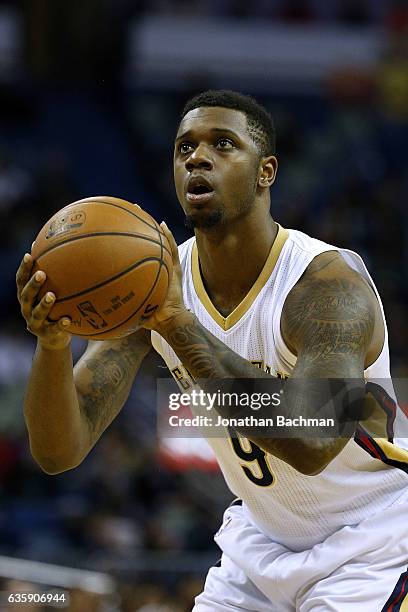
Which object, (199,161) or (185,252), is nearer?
(199,161)

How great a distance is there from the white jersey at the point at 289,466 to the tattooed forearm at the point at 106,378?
42 cm

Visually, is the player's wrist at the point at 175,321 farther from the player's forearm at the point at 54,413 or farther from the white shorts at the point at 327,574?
the white shorts at the point at 327,574

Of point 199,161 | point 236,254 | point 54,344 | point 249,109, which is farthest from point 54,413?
point 249,109

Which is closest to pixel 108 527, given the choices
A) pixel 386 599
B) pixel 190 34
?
pixel 386 599

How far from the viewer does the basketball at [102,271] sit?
3199 millimetres

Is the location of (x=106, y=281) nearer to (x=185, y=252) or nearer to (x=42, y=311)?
(x=42, y=311)

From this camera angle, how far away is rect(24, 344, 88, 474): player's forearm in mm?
3619

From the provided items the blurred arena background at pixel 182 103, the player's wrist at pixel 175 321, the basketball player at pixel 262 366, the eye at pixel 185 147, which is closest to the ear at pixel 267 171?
the basketball player at pixel 262 366

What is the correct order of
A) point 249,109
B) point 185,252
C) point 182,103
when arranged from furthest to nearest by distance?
point 182,103 < point 185,252 < point 249,109

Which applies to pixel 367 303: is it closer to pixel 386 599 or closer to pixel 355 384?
pixel 355 384

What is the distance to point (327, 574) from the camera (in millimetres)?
3564

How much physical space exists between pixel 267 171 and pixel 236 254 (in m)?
0.35

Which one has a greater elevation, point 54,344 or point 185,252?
point 185,252

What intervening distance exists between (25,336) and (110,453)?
2061 mm
